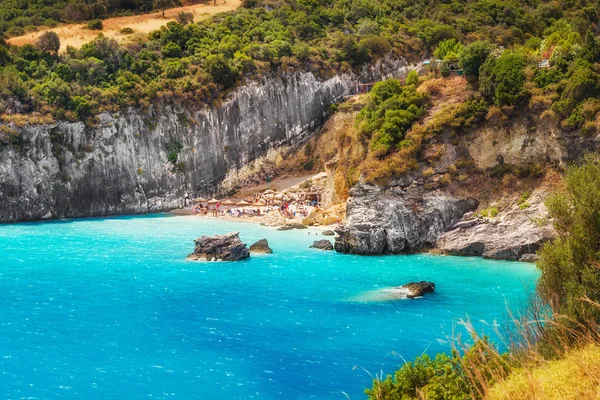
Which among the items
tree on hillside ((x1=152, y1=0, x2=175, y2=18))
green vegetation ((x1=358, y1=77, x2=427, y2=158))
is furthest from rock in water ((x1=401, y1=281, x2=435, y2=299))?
tree on hillside ((x1=152, y1=0, x2=175, y2=18))

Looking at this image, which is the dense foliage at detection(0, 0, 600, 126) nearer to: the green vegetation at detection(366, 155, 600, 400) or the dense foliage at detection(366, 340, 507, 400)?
the green vegetation at detection(366, 155, 600, 400)

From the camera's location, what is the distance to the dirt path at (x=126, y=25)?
9269 centimetres

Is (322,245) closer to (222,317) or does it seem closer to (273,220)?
(273,220)

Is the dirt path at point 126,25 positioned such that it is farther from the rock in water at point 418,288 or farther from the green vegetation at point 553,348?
the green vegetation at point 553,348

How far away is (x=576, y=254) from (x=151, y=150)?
6824cm

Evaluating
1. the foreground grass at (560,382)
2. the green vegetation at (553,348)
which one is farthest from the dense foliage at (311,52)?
the foreground grass at (560,382)

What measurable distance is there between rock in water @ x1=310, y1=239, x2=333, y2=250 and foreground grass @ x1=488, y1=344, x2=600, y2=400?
39448mm

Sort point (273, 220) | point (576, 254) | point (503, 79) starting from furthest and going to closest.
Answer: point (273, 220) → point (503, 79) → point (576, 254)

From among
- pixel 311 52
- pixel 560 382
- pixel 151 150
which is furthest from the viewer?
pixel 311 52

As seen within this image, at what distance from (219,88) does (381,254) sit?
4474 cm

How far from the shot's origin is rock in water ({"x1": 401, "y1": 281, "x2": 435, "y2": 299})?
Result: 3925 cm

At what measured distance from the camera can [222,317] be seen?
117 ft

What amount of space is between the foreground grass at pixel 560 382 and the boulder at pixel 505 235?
33245mm

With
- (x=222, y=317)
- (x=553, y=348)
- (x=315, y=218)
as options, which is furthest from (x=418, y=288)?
(x=315, y=218)
